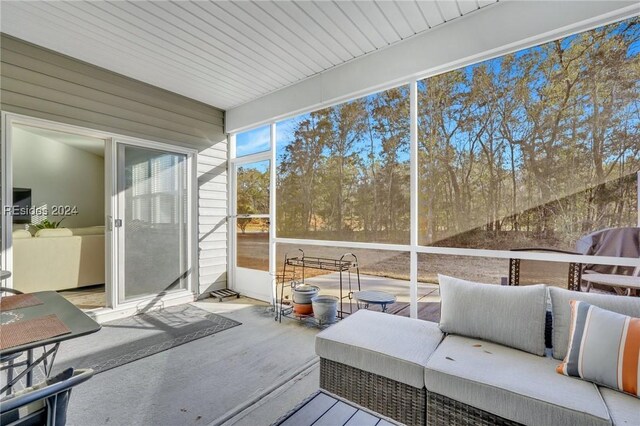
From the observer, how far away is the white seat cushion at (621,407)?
1.21m

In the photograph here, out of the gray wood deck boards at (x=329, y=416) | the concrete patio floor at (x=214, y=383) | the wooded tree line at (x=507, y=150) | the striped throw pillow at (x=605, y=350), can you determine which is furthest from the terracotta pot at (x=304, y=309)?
the striped throw pillow at (x=605, y=350)

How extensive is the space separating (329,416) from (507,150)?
7.78ft

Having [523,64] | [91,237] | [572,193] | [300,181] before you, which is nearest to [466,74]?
[523,64]

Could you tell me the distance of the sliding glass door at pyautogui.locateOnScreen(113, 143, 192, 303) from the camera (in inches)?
149

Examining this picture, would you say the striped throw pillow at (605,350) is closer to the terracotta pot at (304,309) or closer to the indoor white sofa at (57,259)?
the terracotta pot at (304,309)

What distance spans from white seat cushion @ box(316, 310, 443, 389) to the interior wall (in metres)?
6.48

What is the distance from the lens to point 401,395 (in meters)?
1.70

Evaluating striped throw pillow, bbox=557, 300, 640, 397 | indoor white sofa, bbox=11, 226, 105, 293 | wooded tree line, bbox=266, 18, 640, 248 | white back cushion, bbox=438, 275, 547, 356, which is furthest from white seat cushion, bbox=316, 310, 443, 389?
indoor white sofa, bbox=11, 226, 105, 293

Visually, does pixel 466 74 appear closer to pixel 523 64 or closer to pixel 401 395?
pixel 523 64

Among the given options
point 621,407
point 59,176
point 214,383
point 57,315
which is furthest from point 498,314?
point 59,176

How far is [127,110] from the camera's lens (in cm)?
378

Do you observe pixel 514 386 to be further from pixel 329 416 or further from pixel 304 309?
pixel 304 309

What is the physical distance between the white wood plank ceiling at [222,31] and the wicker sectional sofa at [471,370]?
234 cm

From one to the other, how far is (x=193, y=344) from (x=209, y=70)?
9.85 ft
